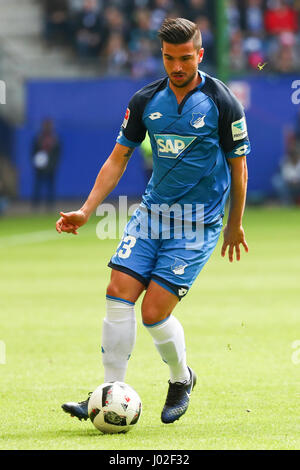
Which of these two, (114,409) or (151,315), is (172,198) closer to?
(151,315)

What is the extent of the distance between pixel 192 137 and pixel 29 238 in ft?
42.8

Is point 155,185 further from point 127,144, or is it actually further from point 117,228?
point 117,228

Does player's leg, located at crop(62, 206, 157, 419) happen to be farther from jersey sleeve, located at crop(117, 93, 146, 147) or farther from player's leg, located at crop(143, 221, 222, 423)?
jersey sleeve, located at crop(117, 93, 146, 147)

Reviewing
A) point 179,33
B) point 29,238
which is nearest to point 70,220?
point 179,33

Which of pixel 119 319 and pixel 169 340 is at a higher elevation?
pixel 119 319

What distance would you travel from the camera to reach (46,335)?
9.14 meters

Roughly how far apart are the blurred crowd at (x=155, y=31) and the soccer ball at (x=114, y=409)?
21039 millimetres

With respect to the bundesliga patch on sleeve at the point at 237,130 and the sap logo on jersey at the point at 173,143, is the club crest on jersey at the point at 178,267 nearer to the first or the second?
the sap logo on jersey at the point at 173,143

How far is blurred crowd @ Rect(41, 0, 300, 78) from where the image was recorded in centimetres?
2670

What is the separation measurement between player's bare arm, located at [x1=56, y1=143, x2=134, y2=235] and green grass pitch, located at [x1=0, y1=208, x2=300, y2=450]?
1.13 m

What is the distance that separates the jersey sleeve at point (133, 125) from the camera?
19.9ft

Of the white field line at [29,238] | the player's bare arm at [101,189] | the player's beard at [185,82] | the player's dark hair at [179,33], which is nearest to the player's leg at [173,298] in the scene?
the player's bare arm at [101,189]

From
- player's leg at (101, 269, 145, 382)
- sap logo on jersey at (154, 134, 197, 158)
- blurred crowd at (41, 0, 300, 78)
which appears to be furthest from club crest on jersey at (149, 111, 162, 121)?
blurred crowd at (41, 0, 300, 78)

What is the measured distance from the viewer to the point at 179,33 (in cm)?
575
